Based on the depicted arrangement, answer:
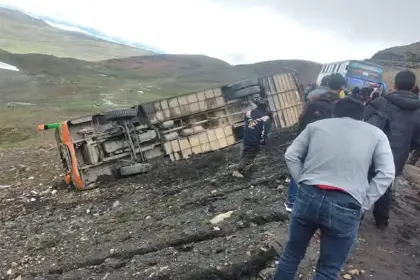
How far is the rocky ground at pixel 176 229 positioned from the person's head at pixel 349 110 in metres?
1.90

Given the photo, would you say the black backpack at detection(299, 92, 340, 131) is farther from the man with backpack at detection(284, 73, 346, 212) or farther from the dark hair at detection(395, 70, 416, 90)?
the dark hair at detection(395, 70, 416, 90)

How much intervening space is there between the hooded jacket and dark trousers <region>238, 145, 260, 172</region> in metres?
3.28

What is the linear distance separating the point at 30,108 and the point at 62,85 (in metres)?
9.38

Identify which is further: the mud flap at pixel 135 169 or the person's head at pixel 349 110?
the mud flap at pixel 135 169

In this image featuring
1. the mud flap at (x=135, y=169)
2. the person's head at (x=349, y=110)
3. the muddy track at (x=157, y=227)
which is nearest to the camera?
the person's head at (x=349, y=110)

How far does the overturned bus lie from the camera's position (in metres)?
9.80

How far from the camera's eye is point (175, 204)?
299 inches

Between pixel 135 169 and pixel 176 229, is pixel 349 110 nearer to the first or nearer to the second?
pixel 176 229

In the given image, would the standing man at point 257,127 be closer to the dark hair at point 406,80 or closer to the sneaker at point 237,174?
the sneaker at point 237,174

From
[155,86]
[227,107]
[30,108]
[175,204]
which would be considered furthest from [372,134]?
[155,86]

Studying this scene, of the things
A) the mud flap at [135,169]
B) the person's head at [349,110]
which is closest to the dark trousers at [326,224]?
the person's head at [349,110]

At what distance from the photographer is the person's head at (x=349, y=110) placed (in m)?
3.54

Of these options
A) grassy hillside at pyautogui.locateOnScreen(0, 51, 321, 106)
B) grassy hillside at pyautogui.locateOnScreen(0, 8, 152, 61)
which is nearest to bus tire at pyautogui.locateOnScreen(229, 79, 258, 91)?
grassy hillside at pyautogui.locateOnScreen(0, 51, 321, 106)

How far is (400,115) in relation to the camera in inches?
206
